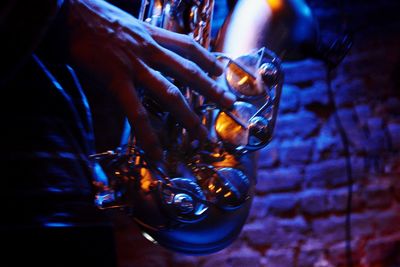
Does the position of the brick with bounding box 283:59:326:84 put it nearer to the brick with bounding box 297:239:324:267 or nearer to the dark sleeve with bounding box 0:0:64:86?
the brick with bounding box 297:239:324:267


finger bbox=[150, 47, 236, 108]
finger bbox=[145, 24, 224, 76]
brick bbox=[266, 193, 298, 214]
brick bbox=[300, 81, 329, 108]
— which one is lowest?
brick bbox=[266, 193, 298, 214]

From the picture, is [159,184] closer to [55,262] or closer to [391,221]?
[55,262]

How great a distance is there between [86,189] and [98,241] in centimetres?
10

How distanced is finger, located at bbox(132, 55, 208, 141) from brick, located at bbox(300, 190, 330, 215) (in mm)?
642

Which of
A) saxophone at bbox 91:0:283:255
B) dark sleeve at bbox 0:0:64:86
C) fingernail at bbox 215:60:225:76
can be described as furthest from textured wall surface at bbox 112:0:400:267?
dark sleeve at bbox 0:0:64:86

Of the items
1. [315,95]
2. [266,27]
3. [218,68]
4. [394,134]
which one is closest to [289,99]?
[315,95]

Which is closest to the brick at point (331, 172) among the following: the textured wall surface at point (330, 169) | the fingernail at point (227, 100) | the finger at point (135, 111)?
the textured wall surface at point (330, 169)

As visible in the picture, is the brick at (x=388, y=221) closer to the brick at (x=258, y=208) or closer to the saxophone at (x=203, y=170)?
the brick at (x=258, y=208)

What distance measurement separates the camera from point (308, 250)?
3.84 feet

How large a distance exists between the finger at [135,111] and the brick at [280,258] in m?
0.66

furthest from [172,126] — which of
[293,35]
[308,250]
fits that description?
[308,250]

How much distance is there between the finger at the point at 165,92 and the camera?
659mm

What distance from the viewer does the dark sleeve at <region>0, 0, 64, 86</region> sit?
0.57 metres

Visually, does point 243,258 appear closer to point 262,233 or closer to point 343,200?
point 262,233
